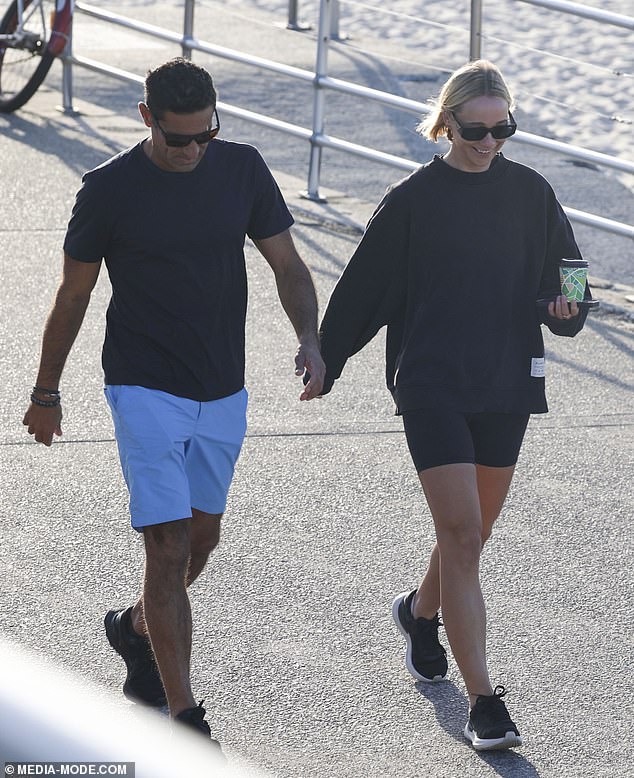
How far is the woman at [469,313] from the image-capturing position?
11.5 feet

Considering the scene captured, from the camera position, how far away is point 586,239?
8906 millimetres

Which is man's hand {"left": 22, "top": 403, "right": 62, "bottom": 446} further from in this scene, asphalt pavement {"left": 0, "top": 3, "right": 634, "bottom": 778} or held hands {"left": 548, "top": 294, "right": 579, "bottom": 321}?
held hands {"left": 548, "top": 294, "right": 579, "bottom": 321}

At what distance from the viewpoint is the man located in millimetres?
3332

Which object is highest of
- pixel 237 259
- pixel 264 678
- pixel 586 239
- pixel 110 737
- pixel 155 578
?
pixel 110 737

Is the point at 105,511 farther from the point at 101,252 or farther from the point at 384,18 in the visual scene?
the point at 384,18

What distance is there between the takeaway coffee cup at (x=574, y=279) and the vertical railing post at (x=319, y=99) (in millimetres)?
5688

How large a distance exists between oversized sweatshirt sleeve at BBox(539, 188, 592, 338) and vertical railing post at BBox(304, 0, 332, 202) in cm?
554

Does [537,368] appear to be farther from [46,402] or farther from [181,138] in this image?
[46,402]

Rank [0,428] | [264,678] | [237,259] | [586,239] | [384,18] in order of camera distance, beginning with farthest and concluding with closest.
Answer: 1. [384,18]
2. [586,239]
3. [0,428]
4. [264,678]
5. [237,259]

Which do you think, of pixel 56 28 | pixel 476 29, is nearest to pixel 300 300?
pixel 476 29

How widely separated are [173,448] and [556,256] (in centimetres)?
119

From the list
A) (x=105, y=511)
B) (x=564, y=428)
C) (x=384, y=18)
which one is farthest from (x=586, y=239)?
(x=384, y=18)

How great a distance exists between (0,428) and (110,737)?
15.9ft

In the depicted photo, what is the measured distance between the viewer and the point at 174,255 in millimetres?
3398
